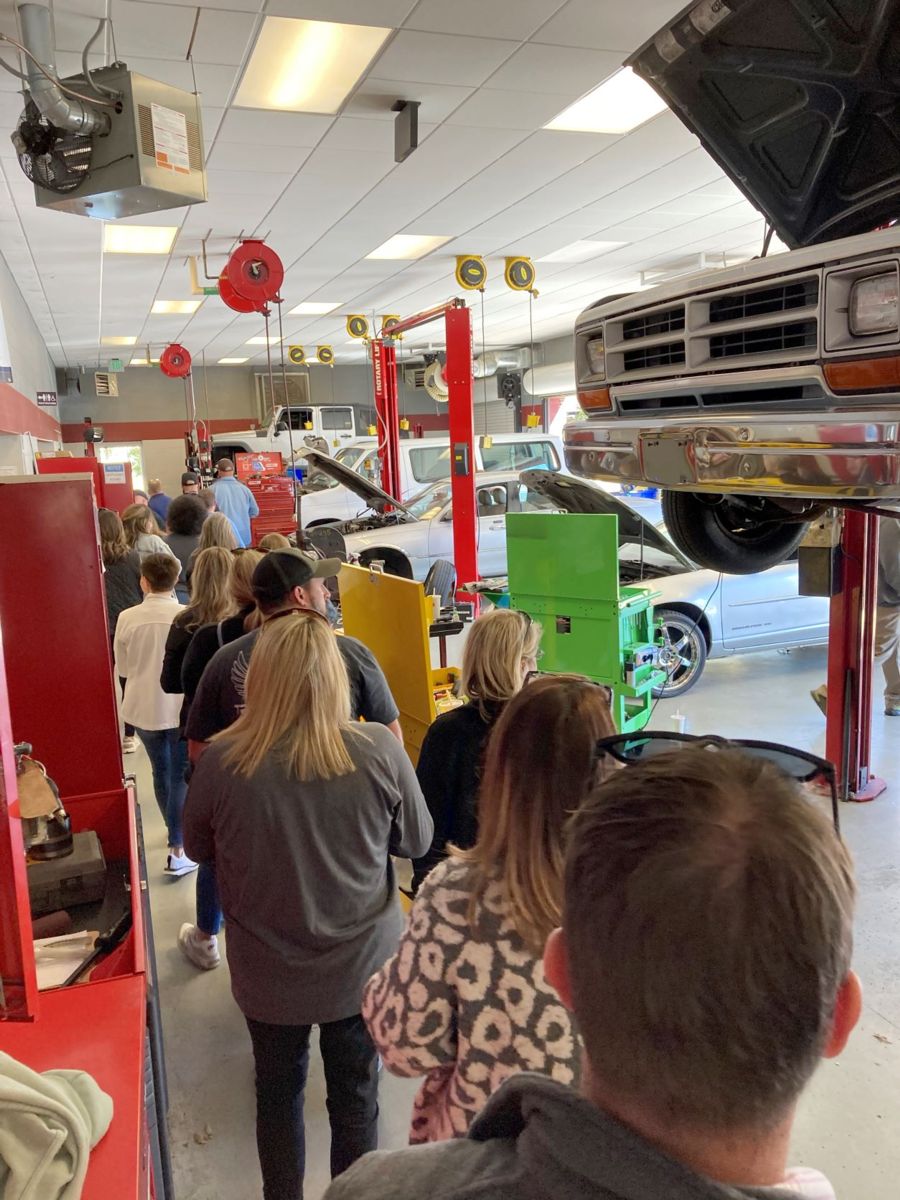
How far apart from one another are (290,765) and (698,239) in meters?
11.0

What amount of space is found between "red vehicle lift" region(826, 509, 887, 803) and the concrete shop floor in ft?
0.87

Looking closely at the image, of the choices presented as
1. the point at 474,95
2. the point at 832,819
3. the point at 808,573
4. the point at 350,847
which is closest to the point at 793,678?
the point at 808,573

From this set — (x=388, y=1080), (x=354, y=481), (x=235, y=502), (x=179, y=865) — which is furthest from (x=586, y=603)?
(x=354, y=481)

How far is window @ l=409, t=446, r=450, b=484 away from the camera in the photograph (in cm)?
1282

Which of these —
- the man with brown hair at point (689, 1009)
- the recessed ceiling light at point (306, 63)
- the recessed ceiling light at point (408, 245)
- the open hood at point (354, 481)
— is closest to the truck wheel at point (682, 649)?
the recessed ceiling light at point (306, 63)

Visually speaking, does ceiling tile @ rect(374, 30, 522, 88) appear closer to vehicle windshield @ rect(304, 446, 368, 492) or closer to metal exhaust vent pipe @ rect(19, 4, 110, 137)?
metal exhaust vent pipe @ rect(19, 4, 110, 137)

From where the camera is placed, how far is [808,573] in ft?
15.4

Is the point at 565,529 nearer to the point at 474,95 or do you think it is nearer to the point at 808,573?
the point at 808,573

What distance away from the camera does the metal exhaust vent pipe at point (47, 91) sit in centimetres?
400

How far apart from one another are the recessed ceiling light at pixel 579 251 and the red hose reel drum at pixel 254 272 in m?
4.77

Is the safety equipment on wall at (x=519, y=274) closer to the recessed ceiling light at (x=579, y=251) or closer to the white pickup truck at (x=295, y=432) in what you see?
the recessed ceiling light at (x=579, y=251)

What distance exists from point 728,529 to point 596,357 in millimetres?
1189

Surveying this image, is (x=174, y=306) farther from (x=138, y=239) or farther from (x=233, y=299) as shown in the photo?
(x=233, y=299)

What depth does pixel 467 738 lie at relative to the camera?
2564mm
